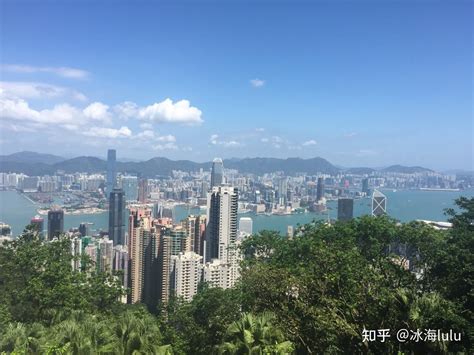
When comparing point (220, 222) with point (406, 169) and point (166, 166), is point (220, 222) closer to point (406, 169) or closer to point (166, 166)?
point (406, 169)

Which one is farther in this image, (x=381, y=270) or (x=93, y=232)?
(x=93, y=232)

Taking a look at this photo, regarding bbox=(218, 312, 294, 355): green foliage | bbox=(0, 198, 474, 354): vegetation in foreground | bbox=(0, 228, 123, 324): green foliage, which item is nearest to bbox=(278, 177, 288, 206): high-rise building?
bbox=(0, 198, 474, 354): vegetation in foreground

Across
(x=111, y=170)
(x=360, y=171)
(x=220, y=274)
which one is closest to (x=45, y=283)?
(x=220, y=274)

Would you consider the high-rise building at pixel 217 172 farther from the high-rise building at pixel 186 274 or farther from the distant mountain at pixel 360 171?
the high-rise building at pixel 186 274

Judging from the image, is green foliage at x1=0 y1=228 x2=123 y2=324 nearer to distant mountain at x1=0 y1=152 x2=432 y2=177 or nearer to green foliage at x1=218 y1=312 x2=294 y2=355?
green foliage at x1=218 y1=312 x2=294 y2=355

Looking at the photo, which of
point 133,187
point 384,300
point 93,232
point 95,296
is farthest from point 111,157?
point 384,300

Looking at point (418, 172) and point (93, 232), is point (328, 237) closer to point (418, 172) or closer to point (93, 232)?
point (93, 232)
